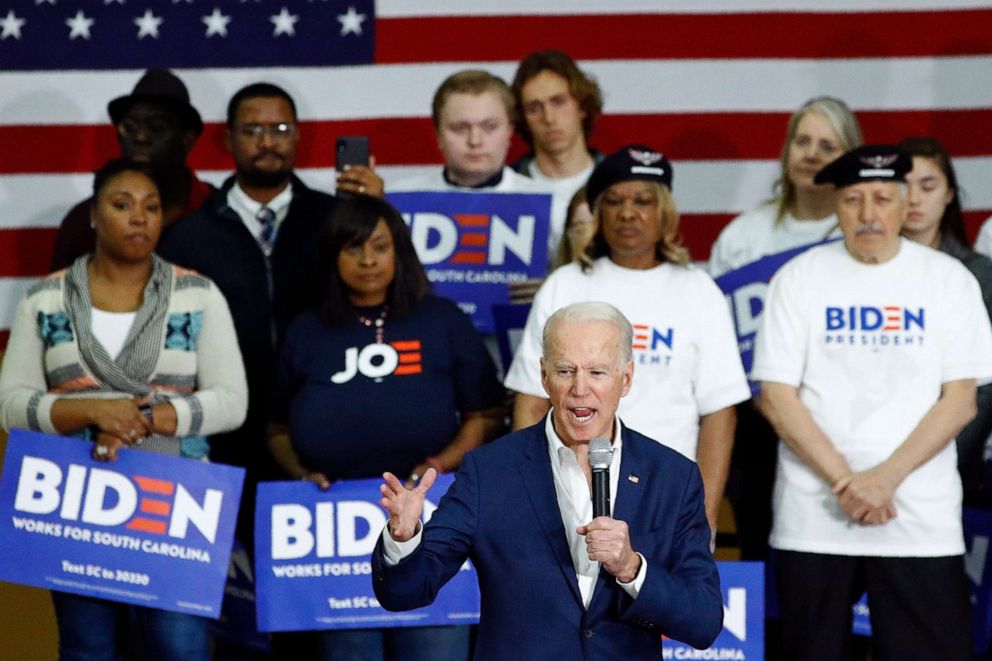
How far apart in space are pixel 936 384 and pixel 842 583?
617 mm

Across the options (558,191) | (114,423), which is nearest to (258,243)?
(114,423)

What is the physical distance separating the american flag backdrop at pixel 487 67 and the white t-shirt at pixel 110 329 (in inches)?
81.0

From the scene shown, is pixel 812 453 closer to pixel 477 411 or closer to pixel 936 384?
pixel 936 384

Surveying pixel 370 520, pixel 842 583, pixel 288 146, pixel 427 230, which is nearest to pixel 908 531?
pixel 842 583

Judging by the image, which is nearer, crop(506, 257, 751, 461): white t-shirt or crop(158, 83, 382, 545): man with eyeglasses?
crop(506, 257, 751, 461): white t-shirt

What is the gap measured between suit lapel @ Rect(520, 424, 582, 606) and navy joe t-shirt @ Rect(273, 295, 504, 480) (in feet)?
4.27

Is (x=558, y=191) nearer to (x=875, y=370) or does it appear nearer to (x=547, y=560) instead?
(x=875, y=370)

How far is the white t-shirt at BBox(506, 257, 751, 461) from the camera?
4.36 metres

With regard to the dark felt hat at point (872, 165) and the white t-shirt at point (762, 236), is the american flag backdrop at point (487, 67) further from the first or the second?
the dark felt hat at point (872, 165)

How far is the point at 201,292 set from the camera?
4.62 meters

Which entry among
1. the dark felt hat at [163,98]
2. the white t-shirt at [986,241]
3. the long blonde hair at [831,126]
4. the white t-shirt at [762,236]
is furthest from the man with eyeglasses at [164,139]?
the white t-shirt at [986,241]

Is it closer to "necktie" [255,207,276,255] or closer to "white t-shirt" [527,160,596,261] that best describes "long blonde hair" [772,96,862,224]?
"white t-shirt" [527,160,596,261]

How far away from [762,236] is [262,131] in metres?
1.67

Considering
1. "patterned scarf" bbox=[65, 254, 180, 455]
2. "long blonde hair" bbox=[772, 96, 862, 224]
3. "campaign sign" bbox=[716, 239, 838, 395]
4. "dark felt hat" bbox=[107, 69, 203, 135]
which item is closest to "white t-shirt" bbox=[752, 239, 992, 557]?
"campaign sign" bbox=[716, 239, 838, 395]
